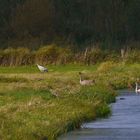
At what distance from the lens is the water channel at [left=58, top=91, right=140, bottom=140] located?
65.3 ft

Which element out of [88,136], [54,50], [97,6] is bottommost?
[88,136]

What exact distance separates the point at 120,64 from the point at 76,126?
25.4 metres

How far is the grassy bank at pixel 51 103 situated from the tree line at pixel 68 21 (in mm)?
29019

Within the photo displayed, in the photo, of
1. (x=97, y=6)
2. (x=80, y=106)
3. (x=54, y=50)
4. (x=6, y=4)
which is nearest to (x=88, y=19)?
(x=97, y=6)

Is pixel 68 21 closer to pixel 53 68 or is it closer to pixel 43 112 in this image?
pixel 53 68

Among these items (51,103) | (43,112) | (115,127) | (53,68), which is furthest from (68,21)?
(115,127)

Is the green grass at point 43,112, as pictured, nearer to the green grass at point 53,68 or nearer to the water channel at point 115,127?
the water channel at point 115,127

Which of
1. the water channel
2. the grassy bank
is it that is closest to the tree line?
the grassy bank

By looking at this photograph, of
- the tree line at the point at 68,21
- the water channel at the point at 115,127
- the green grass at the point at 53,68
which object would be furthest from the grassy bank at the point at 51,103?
the tree line at the point at 68,21

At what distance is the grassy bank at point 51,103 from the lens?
1944 centimetres

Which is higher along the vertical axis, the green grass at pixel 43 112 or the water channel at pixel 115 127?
the green grass at pixel 43 112

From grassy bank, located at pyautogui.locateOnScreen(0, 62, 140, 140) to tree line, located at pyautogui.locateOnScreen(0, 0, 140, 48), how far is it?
29.0 meters

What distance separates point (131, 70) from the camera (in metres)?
43.2

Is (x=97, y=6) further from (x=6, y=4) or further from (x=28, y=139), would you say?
(x=28, y=139)
